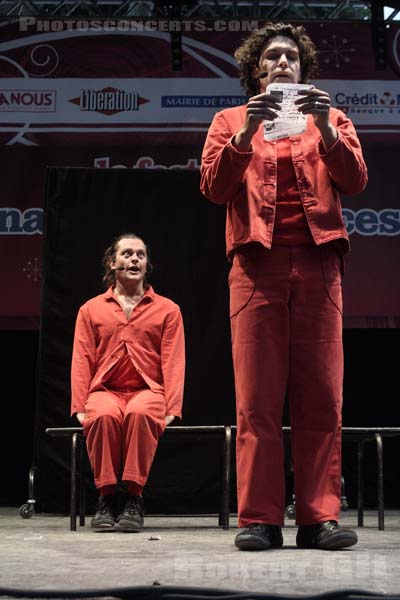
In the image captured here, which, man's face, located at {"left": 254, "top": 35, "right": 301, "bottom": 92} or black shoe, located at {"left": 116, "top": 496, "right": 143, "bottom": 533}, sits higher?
man's face, located at {"left": 254, "top": 35, "right": 301, "bottom": 92}

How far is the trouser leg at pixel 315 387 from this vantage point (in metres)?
2.80

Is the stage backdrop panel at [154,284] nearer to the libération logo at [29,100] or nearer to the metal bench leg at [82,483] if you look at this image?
the metal bench leg at [82,483]

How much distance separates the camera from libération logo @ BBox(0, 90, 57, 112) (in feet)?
17.9

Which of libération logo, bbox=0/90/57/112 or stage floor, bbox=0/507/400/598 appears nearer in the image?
stage floor, bbox=0/507/400/598

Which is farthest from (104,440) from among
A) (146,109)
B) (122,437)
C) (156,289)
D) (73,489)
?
(146,109)

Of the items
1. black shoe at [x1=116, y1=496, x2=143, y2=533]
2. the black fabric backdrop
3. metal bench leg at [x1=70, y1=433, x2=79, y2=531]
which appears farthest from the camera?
the black fabric backdrop

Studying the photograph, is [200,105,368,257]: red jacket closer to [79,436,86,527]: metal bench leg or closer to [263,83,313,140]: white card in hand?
[263,83,313,140]: white card in hand

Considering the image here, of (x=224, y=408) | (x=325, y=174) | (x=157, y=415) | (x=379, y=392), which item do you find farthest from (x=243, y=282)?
(x=379, y=392)

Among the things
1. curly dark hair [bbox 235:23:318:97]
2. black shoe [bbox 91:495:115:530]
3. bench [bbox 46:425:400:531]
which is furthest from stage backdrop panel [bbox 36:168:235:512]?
curly dark hair [bbox 235:23:318:97]

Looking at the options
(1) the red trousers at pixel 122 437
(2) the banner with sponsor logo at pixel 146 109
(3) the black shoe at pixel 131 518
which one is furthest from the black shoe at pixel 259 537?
(2) the banner with sponsor logo at pixel 146 109

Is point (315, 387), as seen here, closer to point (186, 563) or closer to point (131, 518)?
point (186, 563)

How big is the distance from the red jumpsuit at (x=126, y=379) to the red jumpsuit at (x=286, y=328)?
1.05m

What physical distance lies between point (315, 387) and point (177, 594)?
1.17 metres

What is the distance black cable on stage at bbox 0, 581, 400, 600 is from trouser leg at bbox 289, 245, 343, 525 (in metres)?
1.08
